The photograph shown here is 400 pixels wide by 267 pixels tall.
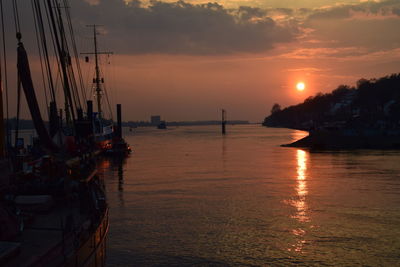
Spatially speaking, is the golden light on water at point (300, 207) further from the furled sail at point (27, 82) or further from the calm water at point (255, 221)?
the furled sail at point (27, 82)

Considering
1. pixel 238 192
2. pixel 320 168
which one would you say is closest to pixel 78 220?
pixel 238 192

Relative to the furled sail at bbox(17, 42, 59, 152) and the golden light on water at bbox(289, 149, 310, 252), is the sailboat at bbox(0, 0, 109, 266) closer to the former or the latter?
the furled sail at bbox(17, 42, 59, 152)

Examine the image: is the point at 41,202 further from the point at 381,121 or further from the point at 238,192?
the point at 381,121

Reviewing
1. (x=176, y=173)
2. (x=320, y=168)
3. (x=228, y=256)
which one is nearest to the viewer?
(x=228, y=256)

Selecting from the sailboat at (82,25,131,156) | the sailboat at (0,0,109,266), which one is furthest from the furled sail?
the sailboat at (82,25,131,156)

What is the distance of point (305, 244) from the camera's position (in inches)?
878

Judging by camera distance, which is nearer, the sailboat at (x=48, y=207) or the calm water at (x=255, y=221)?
the sailboat at (x=48, y=207)

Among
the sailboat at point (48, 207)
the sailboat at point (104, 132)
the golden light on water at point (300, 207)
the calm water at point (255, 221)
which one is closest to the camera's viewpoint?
the sailboat at point (48, 207)

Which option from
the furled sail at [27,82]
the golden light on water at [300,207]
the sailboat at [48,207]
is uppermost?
the furled sail at [27,82]

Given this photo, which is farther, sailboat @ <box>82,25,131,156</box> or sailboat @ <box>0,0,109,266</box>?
sailboat @ <box>82,25,131,156</box>

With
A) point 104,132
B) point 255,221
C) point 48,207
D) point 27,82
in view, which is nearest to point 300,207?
point 255,221

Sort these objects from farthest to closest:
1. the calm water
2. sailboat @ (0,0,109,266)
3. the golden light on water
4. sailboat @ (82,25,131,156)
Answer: sailboat @ (82,25,131,156) → the golden light on water → the calm water → sailboat @ (0,0,109,266)

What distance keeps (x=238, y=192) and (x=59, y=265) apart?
31.2m

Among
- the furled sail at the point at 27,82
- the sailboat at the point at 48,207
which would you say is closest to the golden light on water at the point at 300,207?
the sailboat at the point at 48,207
